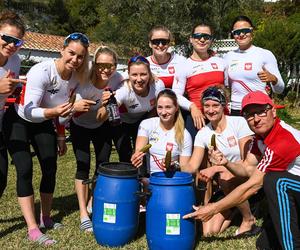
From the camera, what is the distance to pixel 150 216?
400 cm

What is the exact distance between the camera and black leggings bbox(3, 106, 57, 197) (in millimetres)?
4328

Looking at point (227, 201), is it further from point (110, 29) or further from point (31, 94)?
point (110, 29)

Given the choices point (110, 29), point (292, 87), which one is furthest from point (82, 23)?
point (292, 87)

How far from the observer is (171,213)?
3893mm

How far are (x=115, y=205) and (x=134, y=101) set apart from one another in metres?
1.35

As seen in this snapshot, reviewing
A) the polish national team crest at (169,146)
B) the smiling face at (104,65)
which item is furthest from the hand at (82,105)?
the polish national team crest at (169,146)

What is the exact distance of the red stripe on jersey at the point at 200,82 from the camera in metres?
5.12

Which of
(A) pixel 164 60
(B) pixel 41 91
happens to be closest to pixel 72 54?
(B) pixel 41 91

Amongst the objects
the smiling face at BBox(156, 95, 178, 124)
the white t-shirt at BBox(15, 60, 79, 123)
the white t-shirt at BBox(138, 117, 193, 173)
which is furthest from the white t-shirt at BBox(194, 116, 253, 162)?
the white t-shirt at BBox(15, 60, 79, 123)

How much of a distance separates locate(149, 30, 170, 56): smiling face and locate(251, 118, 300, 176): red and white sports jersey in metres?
2.07

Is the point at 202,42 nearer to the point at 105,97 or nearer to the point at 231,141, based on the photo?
the point at 231,141

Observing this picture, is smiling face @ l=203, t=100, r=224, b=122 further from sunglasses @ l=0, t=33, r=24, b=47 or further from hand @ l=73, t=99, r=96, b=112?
sunglasses @ l=0, t=33, r=24, b=47

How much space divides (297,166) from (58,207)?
3243mm

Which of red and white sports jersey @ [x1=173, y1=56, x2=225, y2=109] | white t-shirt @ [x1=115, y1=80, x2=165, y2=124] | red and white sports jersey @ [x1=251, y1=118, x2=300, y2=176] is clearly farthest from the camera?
red and white sports jersey @ [x1=173, y1=56, x2=225, y2=109]
